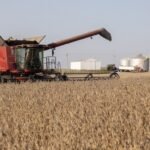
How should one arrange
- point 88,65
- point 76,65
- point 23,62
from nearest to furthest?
1. point 23,62
2. point 88,65
3. point 76,65

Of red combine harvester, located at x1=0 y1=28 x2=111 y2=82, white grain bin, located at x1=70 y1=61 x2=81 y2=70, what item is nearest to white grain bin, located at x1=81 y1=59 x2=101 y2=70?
white grain bin, located at x1=70 y1=61 x2=81 y2=70

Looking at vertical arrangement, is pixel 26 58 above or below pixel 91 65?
above

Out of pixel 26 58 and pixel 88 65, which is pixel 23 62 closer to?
pixel 26 58

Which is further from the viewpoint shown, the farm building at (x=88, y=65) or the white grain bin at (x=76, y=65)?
the white grain bin at (x=76, y=65)

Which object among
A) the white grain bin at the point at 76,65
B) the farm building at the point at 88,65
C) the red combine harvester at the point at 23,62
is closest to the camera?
the red combine harvester at the point at 23,62

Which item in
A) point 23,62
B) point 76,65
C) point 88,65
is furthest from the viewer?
point 76,65

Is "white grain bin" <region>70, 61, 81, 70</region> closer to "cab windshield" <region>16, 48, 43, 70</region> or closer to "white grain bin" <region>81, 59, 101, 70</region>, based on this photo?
"white grain bin" <region>81, 59, 101, 70</region>

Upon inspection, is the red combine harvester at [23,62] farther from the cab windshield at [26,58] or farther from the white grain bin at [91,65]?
the white grain bin at [91,65]

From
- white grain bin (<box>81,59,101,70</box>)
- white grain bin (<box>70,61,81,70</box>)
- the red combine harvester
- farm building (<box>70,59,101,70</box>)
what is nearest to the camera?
the red combine harvester

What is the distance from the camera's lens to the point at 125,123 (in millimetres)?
5562

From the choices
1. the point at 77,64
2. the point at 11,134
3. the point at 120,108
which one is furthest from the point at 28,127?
the point at 77,64

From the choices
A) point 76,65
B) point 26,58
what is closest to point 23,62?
point 26,58

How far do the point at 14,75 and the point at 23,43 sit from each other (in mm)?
2384

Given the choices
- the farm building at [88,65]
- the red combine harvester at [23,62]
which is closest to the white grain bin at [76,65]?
the farm building at [88,65]
